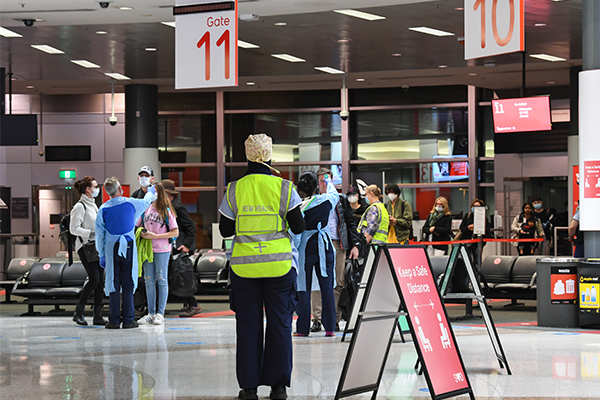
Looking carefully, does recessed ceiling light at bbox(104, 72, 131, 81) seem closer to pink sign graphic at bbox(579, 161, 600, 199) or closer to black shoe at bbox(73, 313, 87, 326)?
black shoe at bbox(73, 313, 87, 326)

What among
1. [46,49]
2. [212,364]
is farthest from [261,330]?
[46,49]

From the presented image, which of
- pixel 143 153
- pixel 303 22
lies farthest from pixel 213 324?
pixel 143 153

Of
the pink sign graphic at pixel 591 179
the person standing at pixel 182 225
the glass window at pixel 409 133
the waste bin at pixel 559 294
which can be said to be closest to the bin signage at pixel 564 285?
the waste bin at pixel 559 294

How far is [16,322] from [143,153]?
926 centimetres

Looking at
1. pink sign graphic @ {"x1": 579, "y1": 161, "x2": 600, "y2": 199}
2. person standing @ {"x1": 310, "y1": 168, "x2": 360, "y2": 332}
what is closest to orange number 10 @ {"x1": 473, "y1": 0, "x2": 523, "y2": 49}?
pink sign graphic @ {"x1": 579, "y1": 161, "x2": 600, "y2": 199}

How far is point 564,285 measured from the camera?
341 inches

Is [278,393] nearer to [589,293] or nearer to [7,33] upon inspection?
[589,293]

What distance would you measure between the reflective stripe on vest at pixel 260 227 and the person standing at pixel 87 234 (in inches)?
176

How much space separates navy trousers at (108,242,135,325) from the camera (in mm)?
8625

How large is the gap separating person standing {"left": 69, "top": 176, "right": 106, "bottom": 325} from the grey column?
9384mm

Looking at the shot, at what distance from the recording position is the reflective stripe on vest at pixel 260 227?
492cm

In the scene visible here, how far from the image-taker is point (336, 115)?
21.8m

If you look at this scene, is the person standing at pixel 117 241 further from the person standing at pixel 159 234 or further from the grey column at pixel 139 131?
the grey column at pixel 139 131

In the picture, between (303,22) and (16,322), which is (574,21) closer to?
(303,22)
